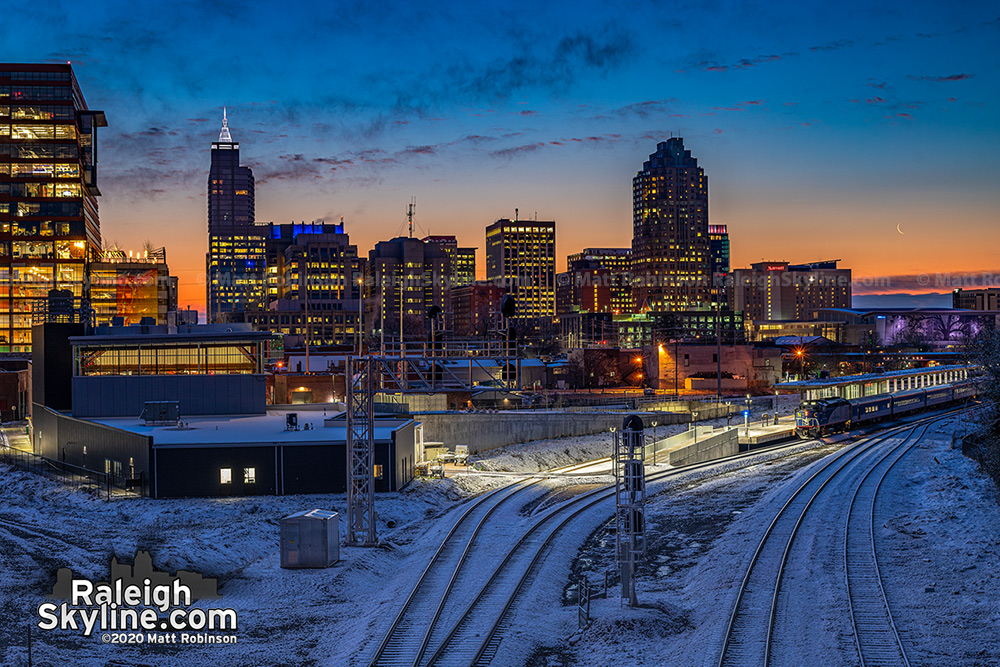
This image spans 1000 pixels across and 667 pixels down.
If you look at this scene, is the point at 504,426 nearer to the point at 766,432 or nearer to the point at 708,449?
the point at 708,449

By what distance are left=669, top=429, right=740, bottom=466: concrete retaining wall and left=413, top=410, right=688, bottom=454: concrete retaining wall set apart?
28.0 ft

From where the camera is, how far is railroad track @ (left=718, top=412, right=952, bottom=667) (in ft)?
65.8

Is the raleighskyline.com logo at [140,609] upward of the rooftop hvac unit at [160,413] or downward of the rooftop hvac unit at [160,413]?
downward

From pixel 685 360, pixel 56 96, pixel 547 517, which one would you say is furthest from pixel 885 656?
pixel 56 96

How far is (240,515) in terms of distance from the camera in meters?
36.4

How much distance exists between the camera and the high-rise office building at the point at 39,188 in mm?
120125

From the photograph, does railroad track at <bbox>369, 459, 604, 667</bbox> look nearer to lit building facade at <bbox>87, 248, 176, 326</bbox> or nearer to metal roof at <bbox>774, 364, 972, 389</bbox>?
metal roof at <bbox>774, 364, 972, 389</bbox>

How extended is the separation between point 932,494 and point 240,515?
29.1 metres

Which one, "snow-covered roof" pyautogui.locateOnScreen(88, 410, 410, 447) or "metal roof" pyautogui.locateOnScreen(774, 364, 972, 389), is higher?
"metal roof" pyautogui.locateOnScreen(774, 364, 972, 389)

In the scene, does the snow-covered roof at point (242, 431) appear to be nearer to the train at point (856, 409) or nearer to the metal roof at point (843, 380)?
the train at point (856, 409)

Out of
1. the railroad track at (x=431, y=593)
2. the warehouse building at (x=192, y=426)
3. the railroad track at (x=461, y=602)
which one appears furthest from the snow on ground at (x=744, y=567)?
the warehouse building at (x=192, y=426)

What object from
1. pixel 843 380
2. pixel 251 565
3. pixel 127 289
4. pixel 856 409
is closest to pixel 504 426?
pixel 856 409

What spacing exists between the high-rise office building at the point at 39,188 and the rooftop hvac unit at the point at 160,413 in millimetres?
85687

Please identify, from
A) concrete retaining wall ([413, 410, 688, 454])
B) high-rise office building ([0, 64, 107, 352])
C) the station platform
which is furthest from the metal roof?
high-rise office building ([0, 64, 107, 352])
